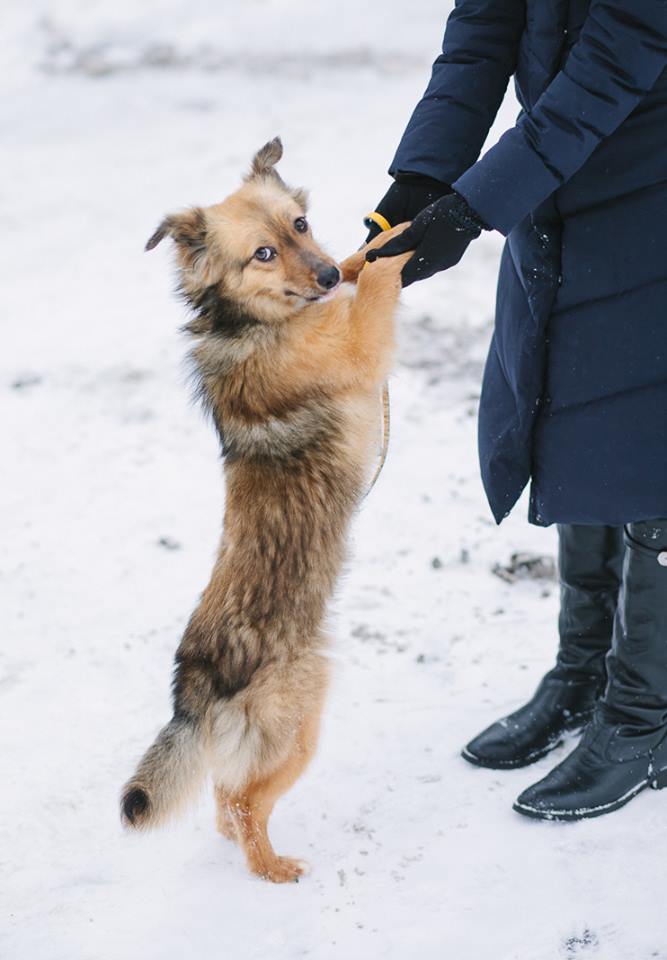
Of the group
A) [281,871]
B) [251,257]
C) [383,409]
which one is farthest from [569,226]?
[281,871]

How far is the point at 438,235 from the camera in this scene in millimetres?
2162

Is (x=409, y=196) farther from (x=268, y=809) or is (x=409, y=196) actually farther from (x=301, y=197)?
(x=268, y=809)

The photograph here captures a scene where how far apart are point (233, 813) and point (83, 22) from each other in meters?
10.3

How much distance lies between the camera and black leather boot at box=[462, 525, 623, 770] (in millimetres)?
2725

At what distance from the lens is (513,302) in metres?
2.44

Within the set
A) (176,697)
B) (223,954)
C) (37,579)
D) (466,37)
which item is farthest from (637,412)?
(37,579)

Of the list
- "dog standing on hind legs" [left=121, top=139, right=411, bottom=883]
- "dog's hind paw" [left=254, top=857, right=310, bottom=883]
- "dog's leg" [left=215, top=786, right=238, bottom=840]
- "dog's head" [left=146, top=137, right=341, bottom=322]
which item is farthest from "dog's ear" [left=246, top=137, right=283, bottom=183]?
"dog's hind paw" [left=254, top=857, right=310, bottom=883]

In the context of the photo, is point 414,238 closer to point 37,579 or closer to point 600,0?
point 600,0

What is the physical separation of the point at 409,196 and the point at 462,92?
0.94 ft

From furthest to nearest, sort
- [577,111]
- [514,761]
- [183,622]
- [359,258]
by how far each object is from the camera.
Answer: [183,622], [514,761], [359,258], [577,111]

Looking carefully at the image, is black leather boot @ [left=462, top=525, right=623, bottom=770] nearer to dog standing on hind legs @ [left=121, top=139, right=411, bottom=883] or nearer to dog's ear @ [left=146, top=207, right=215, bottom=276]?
dog standing on hind legs @ [left=121, top=139, right=411, bottom=883]

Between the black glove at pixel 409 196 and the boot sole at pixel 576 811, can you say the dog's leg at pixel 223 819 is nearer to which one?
the boot sole at pixel 576 811

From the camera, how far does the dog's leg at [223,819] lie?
2.46 metres

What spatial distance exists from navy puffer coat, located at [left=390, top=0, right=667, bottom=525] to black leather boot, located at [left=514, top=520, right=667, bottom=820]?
0.20 metres
